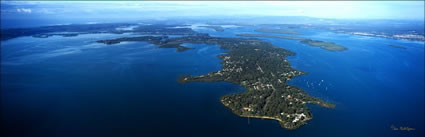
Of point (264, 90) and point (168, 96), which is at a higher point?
point (264, 90)

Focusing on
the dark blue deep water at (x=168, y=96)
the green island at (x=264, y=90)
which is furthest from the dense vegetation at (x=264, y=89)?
the dark blue deep water at (x=168, y=96)

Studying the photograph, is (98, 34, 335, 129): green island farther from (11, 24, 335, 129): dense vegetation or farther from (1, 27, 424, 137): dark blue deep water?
(1, 27, 424, 137): dark blue deep water

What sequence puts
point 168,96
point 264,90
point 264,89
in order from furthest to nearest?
point 264,89, point 264,90, point 168,96

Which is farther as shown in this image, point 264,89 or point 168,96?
point 264,89

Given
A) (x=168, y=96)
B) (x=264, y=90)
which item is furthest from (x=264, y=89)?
(x=168, y=96)

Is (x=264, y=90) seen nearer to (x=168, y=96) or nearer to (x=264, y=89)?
(x=264, y=89)

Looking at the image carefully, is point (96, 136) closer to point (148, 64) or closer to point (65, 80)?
point (65, 80)

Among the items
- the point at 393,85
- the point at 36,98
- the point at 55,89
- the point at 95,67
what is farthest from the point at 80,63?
the point at 393,85

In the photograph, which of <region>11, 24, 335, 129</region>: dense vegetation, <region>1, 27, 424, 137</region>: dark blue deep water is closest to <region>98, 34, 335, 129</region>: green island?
<region>11, 24, 335, 129</region>: dense vegetation

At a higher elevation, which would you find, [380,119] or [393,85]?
[393,85]
